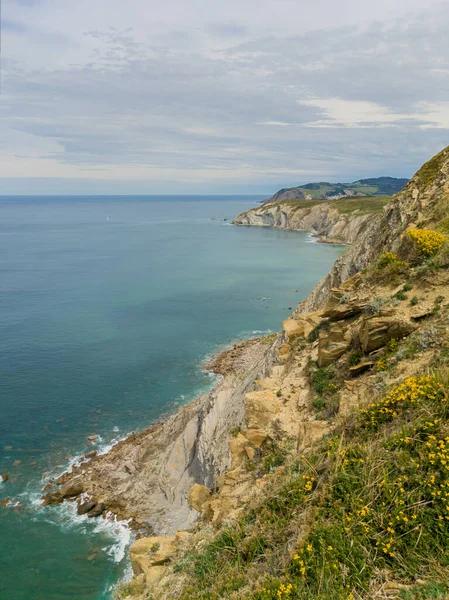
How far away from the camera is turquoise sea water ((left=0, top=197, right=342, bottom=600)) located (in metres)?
24.2

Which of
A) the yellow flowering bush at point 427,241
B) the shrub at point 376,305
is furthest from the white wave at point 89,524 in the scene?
the yellow flowering bush at point 427,241

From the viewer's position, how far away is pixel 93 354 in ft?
160

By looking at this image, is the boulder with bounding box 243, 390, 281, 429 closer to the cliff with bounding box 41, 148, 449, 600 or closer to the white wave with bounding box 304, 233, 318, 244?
the cliff with bounding box 41, 148, 449, 600

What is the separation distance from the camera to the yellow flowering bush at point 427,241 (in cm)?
1527

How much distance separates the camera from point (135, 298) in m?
72.5

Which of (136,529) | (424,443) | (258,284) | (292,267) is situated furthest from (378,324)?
(292,267)

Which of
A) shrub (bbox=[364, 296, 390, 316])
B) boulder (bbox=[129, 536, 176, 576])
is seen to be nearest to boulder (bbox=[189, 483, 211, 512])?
boulder (bbox=[129, 536, 176, 576])

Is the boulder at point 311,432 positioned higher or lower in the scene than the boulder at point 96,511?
higher

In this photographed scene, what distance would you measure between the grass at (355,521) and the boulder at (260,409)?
4010 millimetres

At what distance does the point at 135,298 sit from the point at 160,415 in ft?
125

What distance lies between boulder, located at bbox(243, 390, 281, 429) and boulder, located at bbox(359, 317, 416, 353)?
375 cm

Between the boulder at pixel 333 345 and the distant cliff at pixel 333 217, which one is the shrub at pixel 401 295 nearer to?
the boulder at pixel 333 345

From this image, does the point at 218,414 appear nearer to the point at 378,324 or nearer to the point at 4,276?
the point at 378,324

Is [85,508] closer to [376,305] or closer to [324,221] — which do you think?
[376,305]
